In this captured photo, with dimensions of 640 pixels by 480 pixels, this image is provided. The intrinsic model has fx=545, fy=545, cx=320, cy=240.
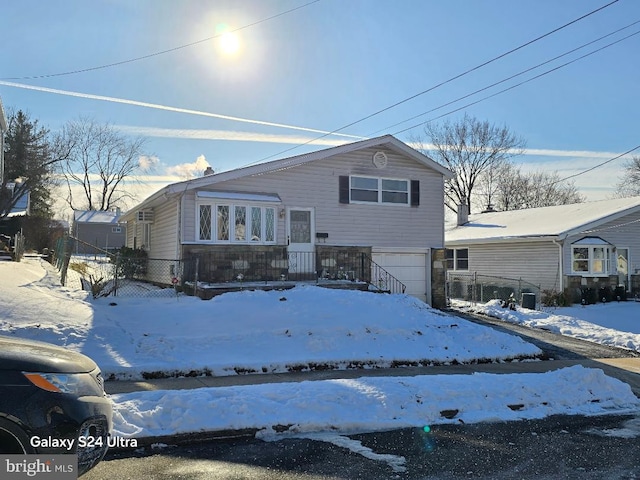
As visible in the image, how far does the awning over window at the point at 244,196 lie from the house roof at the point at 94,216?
38.3 meters

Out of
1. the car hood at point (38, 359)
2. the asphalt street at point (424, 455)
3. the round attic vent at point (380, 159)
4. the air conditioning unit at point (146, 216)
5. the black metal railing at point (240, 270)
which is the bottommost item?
the asphalt street at point (424, 455)

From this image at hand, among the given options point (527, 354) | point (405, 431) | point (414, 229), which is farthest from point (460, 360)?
point (414, 229)

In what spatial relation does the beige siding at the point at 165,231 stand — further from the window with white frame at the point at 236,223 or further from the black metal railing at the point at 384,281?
the black metal railing at the point at 384,281

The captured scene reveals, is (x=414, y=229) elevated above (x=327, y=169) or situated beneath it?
situated beneath

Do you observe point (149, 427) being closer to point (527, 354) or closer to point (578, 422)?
point (578, 422)

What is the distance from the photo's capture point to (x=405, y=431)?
244 inches

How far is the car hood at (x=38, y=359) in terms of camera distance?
347 cm

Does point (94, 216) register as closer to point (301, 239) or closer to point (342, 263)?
Answer: point (301, 239)

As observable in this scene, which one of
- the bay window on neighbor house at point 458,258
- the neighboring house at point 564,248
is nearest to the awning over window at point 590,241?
the neighboring house at point 564,248

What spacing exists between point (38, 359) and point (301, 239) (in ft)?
45.5

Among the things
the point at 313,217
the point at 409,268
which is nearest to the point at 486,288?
the point at 409,268

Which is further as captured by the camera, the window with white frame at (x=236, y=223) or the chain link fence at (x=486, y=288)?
the chain link fence at (x=486, y=288)

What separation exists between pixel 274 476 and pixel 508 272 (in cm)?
2302

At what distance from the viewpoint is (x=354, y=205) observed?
1839cm
